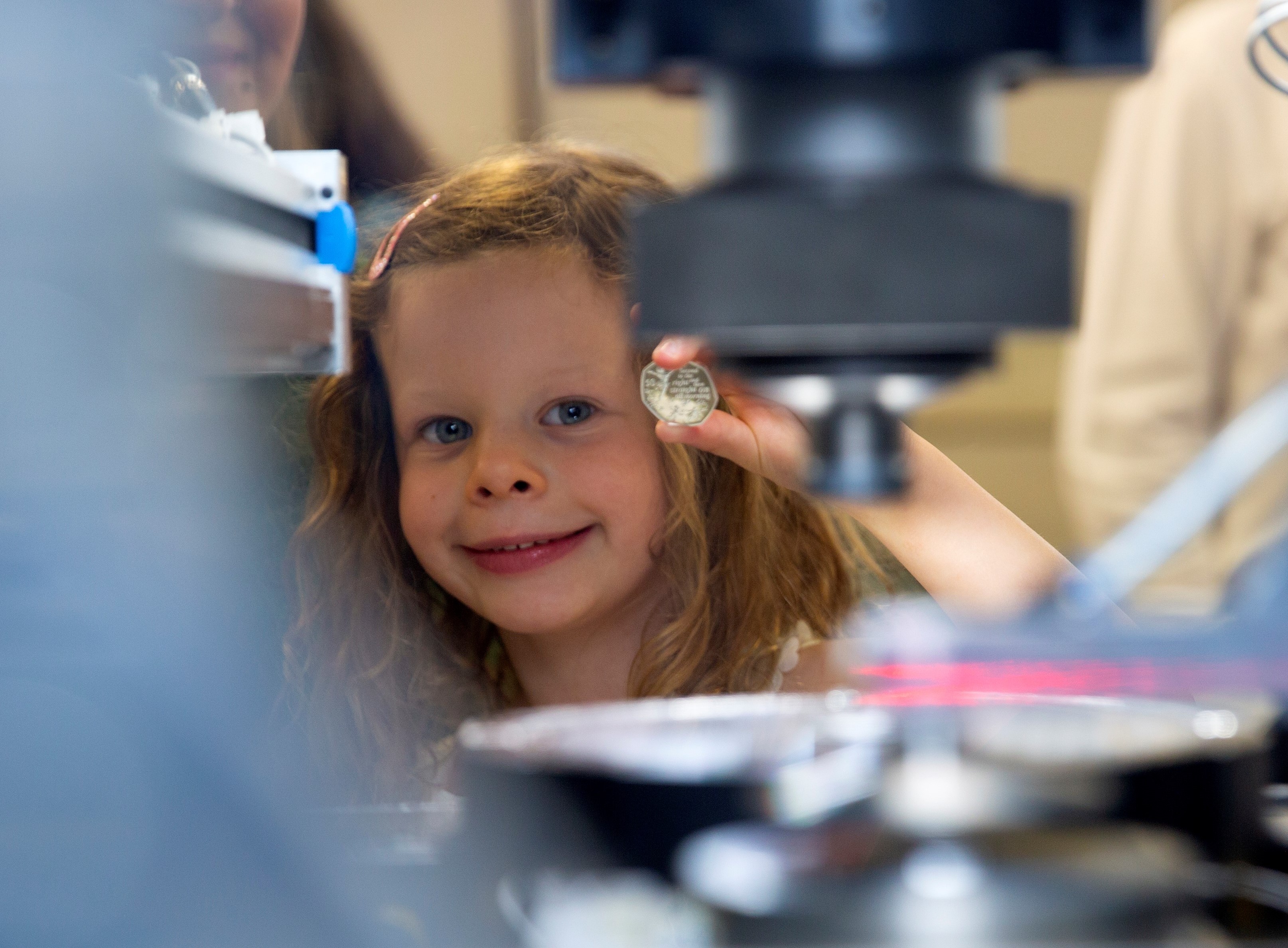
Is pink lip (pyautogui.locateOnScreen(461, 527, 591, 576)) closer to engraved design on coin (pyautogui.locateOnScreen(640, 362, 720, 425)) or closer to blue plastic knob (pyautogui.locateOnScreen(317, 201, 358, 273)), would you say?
engraved design on coin (pyautogui.locateOnScreen(640, 362, 720, 425))

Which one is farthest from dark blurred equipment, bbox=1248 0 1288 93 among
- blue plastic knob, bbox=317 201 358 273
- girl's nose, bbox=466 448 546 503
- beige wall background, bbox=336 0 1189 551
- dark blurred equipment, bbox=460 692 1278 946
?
girl's nose, bbox=466 448 546 503

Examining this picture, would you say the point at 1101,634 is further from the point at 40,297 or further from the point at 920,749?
the point at 40,297

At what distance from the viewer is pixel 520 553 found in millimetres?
1072

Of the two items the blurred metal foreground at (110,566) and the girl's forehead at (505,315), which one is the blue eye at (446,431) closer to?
the girl's forehead at (505,315)

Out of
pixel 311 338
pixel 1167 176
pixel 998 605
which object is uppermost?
pixel 311 338

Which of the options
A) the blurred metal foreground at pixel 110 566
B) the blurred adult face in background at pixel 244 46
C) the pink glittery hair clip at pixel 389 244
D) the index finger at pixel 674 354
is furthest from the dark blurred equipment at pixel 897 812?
the pink glittery hair clip at pixel 389 244

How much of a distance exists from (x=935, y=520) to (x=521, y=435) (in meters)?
0.29

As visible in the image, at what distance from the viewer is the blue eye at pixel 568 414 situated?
39.3 inches

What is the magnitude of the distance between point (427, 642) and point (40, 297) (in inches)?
34.8

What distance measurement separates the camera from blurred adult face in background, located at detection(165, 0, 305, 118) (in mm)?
549

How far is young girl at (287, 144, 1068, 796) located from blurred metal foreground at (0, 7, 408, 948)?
1.48 ft

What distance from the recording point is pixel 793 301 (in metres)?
0.32

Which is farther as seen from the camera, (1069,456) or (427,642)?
(1069,456)

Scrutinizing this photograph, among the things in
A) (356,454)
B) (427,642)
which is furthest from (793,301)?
(427,642)
